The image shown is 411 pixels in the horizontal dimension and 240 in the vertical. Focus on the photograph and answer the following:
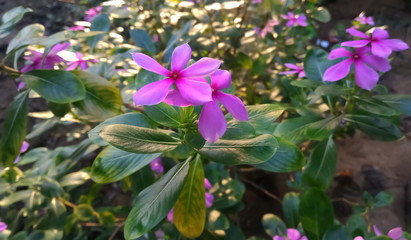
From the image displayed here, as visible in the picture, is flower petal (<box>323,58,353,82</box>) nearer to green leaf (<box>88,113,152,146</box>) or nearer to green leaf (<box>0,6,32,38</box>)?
green leaf (<box>88,113,152,146</box>)

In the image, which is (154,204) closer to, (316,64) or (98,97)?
(98,97)

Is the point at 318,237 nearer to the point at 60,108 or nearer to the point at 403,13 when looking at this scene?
the point at 60,108

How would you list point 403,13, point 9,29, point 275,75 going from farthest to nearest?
1. point 403,13
2. point 275,75
3. point 9,29

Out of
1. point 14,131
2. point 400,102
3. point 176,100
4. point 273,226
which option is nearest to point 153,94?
point 176,100

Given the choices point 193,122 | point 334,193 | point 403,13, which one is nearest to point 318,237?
point 193,122

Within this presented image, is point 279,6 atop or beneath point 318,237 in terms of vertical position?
atop

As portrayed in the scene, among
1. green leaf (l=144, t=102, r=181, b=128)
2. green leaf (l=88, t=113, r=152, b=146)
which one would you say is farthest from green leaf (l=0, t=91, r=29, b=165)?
green leaf (l=144, t=102, r=181, b=128)
